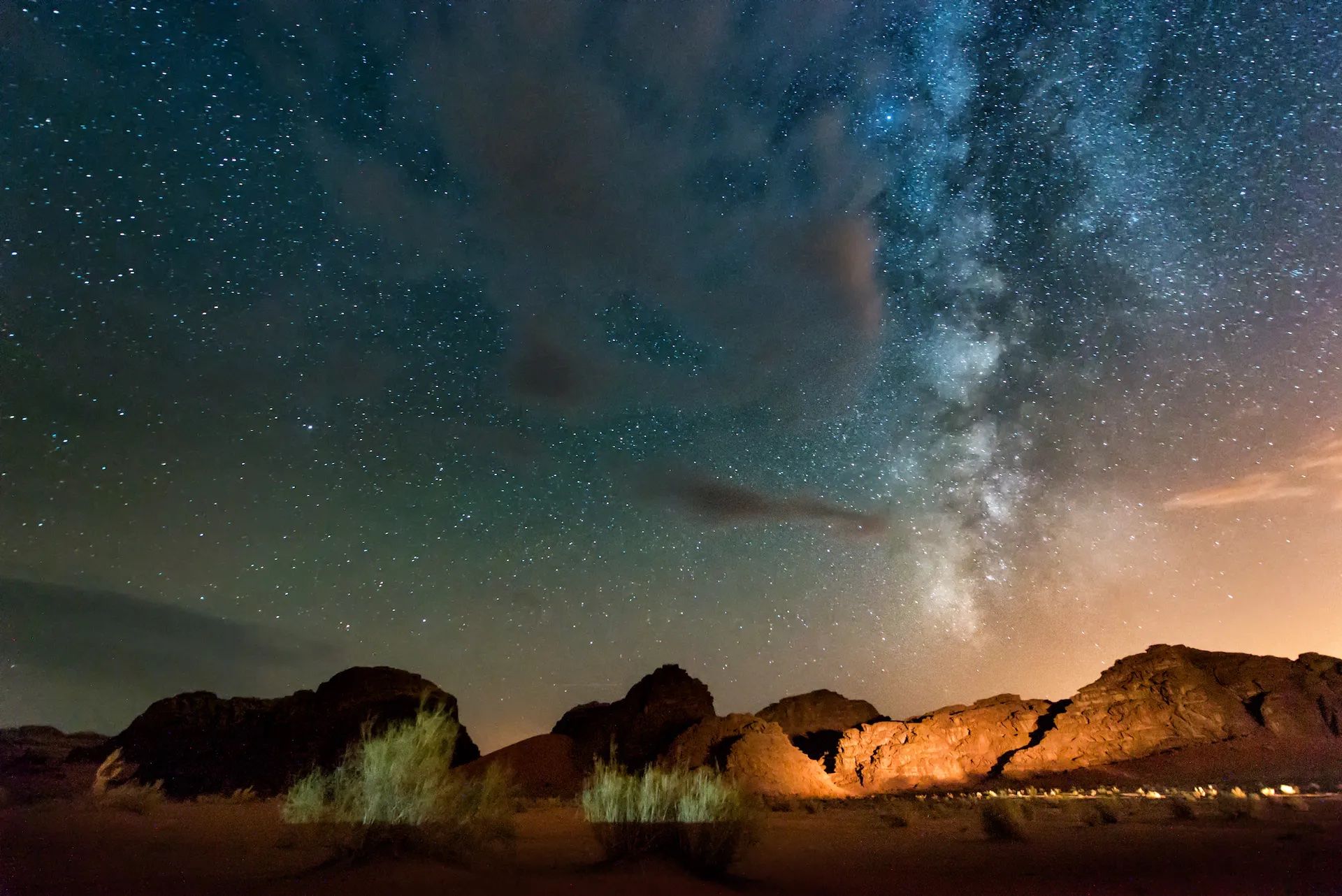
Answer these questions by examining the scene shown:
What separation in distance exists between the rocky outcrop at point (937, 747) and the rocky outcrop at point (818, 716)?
15255 millimetres

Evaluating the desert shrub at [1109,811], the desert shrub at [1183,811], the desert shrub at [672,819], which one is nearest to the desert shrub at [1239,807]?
the desert shrub at [1183,811]

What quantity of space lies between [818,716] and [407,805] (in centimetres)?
7023

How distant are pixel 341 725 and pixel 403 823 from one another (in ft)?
132

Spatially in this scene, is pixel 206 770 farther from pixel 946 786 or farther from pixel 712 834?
pixel 946 786

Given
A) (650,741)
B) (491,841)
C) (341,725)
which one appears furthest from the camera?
(650,741)

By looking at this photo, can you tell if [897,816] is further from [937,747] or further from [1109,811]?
[937,747]

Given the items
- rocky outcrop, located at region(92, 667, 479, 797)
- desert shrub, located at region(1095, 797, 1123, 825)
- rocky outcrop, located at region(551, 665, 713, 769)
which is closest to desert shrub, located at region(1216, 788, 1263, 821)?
desert shrub, located at region(1095, 797, 1123, 825)

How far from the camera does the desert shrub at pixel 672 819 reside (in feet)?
41.3

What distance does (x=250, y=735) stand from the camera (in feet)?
150

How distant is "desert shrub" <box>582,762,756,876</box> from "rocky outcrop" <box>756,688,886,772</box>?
5990cm

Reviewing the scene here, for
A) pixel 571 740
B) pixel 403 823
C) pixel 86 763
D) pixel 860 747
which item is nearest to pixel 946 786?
pixel 860 747

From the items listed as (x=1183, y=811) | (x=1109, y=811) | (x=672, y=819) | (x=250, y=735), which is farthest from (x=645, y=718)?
(x=672, y=819)

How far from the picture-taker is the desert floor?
10.3 metres

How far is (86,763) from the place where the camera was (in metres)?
41.4
